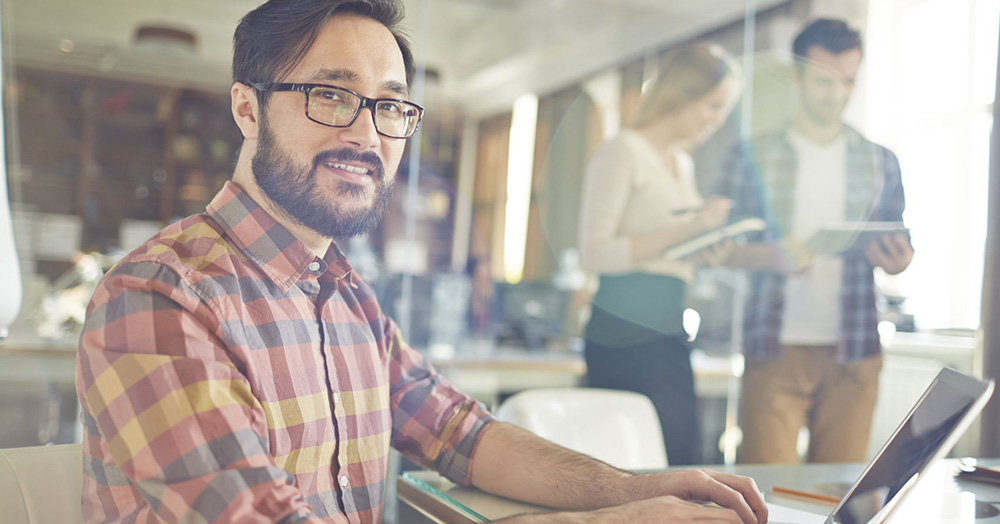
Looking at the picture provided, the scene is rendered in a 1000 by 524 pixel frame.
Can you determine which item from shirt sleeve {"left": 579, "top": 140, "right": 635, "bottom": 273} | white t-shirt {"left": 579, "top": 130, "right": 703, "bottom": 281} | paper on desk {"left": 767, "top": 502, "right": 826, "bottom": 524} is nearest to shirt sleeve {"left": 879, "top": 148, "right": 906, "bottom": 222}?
white t-shirt {"left": 579, "top": 130, "right": 703, "bottom": 281}

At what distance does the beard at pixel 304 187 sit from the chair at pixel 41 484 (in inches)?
15.9

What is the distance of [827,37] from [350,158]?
209cm

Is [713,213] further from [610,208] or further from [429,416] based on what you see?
[429,416]

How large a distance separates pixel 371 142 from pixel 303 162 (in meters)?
0.10

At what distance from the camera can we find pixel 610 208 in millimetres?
2406

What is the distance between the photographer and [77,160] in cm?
309

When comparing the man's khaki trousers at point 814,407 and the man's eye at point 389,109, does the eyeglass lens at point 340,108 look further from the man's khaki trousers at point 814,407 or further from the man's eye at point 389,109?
the man's khaki trousers at point 814,407

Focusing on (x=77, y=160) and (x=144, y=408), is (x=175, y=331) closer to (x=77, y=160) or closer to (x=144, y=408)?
(x=144, y=408)

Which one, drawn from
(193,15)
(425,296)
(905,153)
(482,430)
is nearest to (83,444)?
(482,430)

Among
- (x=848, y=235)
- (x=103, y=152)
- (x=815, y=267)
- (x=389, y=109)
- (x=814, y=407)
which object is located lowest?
(x=814, y=407)

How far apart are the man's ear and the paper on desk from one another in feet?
2.86

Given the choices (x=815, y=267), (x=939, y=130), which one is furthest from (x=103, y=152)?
(x=939, y=130)

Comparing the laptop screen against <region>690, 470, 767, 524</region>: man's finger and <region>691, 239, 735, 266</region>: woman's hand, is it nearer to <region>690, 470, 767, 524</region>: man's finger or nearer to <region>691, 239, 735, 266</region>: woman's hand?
<region>690, 470, 767, 524</region>: man's finger

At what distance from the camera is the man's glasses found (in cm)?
113
